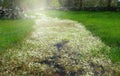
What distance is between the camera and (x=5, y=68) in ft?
57.9

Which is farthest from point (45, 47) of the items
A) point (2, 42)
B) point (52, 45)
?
point (2, 42)

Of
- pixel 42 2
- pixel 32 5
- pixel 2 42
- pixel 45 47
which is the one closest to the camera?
pixel 45 47

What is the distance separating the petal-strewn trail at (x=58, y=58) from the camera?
56.2 feet

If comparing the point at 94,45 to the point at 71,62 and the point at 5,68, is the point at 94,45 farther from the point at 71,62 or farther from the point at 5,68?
the point at 5,68

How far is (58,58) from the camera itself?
2045 cm

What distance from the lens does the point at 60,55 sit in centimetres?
2150

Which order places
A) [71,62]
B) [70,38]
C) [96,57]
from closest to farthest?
[71,62]
[96,57]
[70,38]

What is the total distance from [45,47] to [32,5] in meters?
103

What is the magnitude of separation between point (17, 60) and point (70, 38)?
962 cm

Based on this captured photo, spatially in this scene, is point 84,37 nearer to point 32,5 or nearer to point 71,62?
point 71,62

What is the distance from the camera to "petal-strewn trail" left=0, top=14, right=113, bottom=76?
675 inches

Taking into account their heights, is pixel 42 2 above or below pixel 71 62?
below

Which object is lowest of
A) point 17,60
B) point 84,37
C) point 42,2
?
point 42,2

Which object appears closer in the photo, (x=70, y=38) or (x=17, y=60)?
(x=17, y=60)
